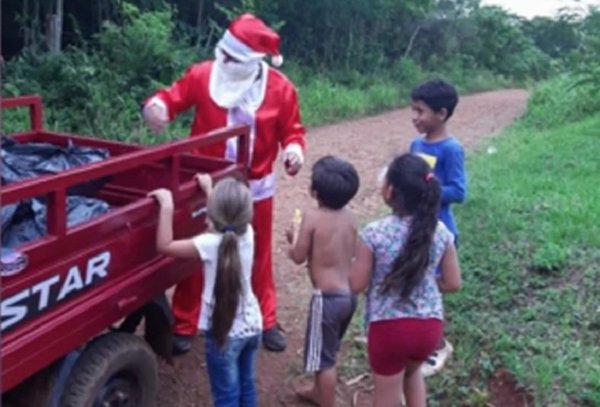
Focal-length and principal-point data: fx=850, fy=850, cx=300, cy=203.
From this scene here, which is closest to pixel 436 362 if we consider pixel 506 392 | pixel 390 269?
pixel 506 392

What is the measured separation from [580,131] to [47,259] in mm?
8798

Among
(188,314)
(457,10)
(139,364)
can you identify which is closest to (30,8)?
(188,314)

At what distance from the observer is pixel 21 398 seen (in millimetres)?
3033

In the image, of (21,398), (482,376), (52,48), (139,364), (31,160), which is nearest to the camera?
(21,398)

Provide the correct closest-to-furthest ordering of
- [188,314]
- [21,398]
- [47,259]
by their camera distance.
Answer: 1. [47,259]
2. [21,398]
3. [188,314]

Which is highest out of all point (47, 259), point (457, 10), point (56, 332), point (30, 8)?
point (47, 259)

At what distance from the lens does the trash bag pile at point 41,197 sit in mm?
3012

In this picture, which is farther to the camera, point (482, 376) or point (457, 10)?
point (457, 10)

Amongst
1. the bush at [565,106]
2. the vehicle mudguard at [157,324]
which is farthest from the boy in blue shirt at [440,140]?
the bush at [565,106]

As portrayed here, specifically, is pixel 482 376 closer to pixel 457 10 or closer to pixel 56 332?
pixel 56 332

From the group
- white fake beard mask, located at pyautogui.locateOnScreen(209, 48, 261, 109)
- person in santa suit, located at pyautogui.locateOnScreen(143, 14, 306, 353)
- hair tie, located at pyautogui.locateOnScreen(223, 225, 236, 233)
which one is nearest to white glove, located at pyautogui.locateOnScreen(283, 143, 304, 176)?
person in santa suit, located at pyautogui.locateOnScreen(143, 14, 306, 353)

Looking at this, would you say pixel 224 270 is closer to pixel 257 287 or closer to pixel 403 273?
pixel 403 273

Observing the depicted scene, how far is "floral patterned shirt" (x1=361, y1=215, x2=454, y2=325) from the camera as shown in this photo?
3180 mm

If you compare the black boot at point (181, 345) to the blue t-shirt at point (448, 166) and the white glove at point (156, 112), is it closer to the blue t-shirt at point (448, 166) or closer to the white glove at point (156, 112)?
the white glove at point (156, 112)
